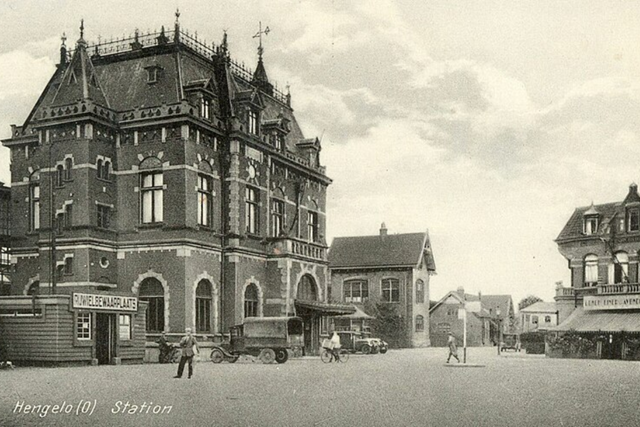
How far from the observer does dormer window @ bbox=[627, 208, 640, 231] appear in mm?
46062

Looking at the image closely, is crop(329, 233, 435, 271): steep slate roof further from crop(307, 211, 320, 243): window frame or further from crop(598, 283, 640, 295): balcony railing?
crop(598, 283, 640, 295): balcony railing

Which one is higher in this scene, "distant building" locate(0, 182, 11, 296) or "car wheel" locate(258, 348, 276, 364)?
"distant building" locate(0, 182, 11, 296)

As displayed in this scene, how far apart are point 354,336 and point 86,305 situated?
22.9 m

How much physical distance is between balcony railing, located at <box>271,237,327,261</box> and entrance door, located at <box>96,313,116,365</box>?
11.8m

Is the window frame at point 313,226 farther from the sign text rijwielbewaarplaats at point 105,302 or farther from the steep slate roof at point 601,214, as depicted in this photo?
the sign text rijwielbewaarplaats at point 105,302

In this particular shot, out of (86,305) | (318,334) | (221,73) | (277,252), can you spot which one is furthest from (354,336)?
(86,305)

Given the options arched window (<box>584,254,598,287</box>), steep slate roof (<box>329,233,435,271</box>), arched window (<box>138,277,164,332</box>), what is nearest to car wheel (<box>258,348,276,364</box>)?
arched window (<box>138,277,164,332</box>)

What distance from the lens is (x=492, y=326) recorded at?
90312 millimetres

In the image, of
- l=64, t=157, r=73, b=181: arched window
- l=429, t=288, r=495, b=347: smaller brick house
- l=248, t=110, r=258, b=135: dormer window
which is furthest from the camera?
l=429, t=288, r=495, b=347: smaller brick house

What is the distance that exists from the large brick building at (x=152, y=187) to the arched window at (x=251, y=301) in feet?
0.25

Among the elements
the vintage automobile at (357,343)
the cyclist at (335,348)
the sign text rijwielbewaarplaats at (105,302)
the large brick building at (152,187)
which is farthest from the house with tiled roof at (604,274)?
the sign text rijwielbewaarplaats at (105,302)

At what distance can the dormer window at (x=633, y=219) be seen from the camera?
4606 centimetres

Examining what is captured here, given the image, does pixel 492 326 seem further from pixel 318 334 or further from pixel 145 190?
pixel 145 190

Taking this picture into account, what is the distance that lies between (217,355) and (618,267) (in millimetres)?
25516
